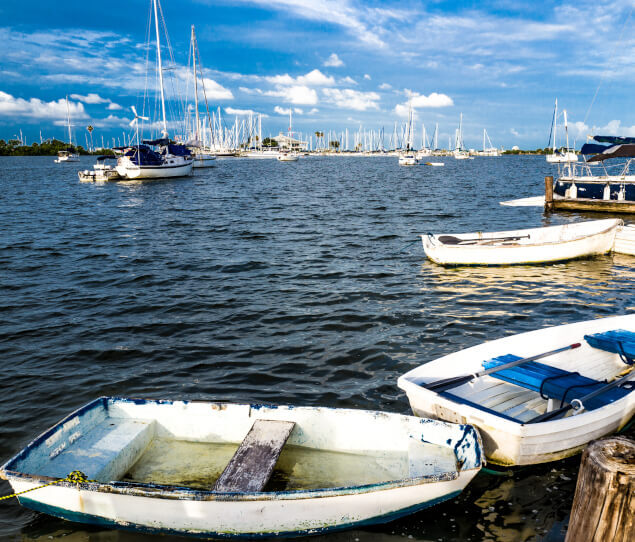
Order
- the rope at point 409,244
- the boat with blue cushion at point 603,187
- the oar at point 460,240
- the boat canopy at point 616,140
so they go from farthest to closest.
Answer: the boat canopy at point 616,140 < the boat with blue cushion at point 603,187 < the rope at point 409,244 < the oar at point 460,240

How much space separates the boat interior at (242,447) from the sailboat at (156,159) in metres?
49.5

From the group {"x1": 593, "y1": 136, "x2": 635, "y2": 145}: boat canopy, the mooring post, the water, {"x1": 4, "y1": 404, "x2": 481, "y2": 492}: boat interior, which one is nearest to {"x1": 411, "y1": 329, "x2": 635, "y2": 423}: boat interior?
the water

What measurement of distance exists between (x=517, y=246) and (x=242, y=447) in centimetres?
1232

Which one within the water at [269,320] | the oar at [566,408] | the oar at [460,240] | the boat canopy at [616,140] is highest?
the boat canopy at [616,140]

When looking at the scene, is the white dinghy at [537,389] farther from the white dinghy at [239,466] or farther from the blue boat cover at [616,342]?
the white dinghy at [239,466]

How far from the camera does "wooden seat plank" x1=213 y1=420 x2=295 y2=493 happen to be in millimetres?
4645

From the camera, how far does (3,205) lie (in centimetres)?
3288

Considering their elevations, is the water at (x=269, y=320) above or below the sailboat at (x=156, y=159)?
below

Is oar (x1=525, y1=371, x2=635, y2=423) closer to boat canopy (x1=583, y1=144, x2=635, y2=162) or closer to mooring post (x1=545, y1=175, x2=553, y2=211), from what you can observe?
boat canopy (x1=583, y1=144, x2=635, y2=162)

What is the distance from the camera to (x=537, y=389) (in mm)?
6168

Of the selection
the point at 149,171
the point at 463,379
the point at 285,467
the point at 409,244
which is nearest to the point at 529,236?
the point at 409,244

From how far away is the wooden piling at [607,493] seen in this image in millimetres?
2908

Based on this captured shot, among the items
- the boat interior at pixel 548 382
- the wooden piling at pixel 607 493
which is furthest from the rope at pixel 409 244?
the wooden piling at pixel 607 493

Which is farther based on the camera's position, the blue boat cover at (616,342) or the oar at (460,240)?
the oar at (460,240)
